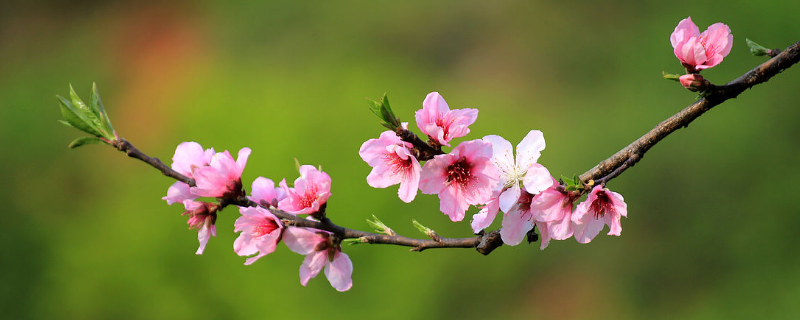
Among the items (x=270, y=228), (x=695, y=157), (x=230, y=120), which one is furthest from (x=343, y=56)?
(x=270, y=228)

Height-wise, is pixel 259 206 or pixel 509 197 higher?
pixel 259 206

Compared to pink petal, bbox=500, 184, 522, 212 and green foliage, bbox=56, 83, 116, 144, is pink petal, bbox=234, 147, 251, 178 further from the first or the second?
pink petal, bbox=500, 184, 522, 212

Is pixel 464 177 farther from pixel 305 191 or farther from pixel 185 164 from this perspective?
pixel 185 164

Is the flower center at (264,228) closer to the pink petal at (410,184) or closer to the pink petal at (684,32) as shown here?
the pink petal at (410,184)

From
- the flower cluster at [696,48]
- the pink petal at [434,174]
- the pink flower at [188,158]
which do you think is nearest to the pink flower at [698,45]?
the flower cluster at [696,48]

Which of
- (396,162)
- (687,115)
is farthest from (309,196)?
(687,115)
